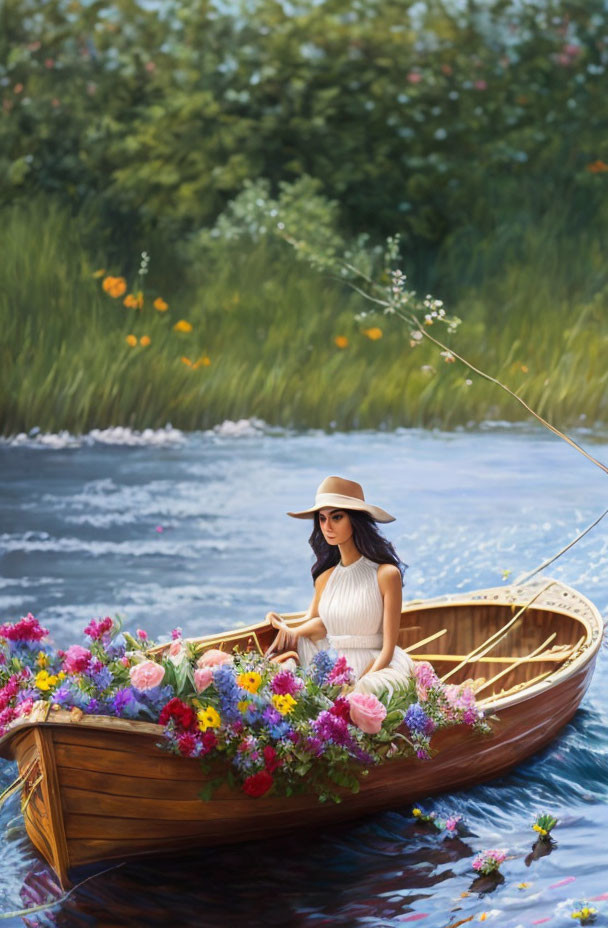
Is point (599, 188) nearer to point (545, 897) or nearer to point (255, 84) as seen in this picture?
point (255, 84)

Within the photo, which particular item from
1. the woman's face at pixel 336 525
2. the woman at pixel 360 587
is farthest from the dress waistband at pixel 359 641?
the woman's face at pixel 336 525

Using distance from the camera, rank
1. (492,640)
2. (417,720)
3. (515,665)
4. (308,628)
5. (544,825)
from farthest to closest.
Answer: (492,640)
(515,665)
(308,628)
(544,825)
(417,720)

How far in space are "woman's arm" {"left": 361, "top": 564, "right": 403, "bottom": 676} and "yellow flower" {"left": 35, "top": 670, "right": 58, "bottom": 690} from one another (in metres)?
0.93

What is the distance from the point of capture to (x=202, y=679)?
9.89ft

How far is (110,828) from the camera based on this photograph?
3.03 metres

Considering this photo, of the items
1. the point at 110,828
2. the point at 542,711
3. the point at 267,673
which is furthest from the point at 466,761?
the point at 110,828

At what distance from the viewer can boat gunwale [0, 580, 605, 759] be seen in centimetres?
287

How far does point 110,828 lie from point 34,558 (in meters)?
1.99

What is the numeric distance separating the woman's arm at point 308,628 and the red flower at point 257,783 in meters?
0.68

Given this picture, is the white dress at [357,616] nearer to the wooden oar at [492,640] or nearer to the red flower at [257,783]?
the wooden oar at [492,640]

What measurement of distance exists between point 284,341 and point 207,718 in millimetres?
2424

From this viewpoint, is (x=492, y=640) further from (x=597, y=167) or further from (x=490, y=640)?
(x=597, y=167)

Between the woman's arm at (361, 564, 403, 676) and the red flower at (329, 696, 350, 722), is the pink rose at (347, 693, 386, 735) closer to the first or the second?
the red flower at (329, 696, 350, 722)

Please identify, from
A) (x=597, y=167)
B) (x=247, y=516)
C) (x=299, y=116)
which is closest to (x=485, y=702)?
(x=247, y=516)
